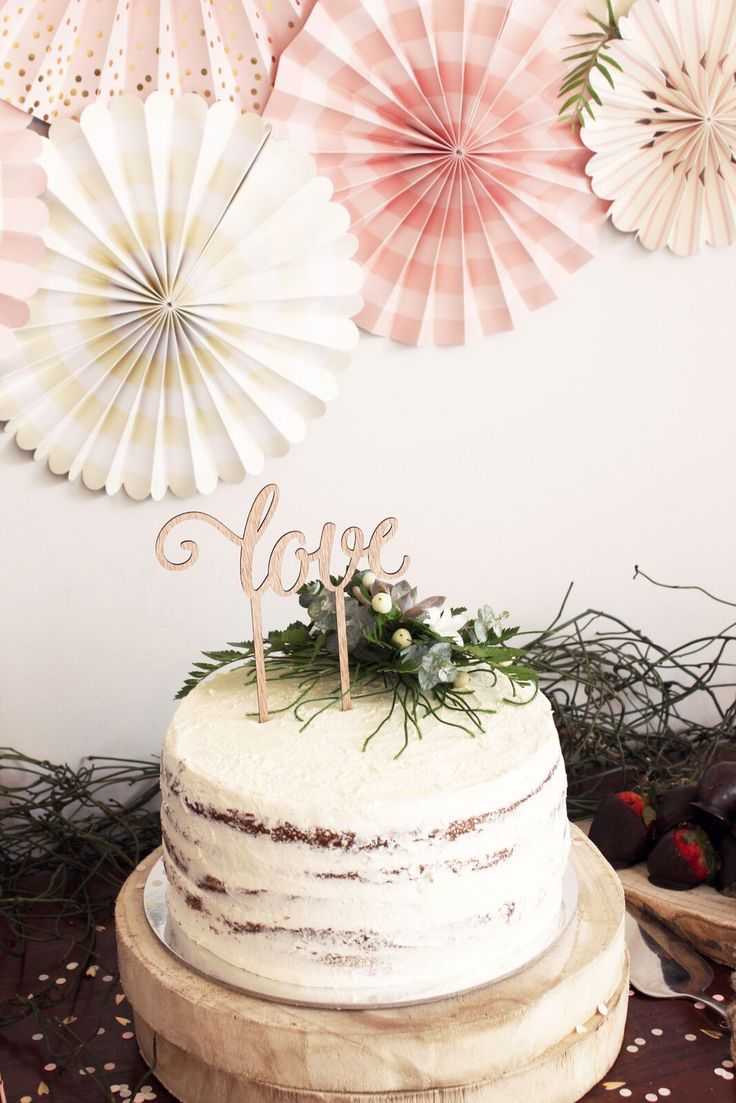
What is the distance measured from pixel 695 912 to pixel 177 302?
966mm

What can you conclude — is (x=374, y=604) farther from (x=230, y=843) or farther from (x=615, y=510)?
(x=615, y=510)

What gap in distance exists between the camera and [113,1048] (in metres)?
1.13

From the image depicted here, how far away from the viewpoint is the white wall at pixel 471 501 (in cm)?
148

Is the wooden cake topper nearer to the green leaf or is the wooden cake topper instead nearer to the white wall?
the white wall

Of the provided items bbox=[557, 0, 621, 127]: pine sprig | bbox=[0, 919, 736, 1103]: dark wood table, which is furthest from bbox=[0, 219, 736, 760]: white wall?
bbox=[0, 919, 736, 1103]: dark wood table

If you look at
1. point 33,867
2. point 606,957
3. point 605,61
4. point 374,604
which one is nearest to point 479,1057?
point 606,957

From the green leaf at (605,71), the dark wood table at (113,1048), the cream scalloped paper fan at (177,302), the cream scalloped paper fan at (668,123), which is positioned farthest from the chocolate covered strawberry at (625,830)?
the green leaf at (605,71)

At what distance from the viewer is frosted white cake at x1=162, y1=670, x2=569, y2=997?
3.15ft

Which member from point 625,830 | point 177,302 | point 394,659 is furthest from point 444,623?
point 177,302

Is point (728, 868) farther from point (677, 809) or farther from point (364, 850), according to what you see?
point (364, 850)

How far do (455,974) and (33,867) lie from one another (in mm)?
731

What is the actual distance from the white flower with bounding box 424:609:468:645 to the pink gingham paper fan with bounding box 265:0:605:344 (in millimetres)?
500

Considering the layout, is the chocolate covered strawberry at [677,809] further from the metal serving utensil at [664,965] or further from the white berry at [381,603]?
the white berry at [381,603]

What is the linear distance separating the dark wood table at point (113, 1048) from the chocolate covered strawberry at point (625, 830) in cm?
17
